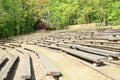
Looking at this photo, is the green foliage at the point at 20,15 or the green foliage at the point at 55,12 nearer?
the green foliage at the point at 20,15

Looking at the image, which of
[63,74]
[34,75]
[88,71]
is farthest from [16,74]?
[88,71]

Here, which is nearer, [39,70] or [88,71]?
[88,71]

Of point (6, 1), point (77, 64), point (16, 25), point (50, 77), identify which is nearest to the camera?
point (50, 77)

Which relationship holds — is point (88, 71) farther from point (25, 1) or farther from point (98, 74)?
point (25, 1)

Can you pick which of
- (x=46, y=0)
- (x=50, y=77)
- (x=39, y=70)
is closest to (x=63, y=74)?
(x=50, y=77)

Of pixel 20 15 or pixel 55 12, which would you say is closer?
pixel 20 15

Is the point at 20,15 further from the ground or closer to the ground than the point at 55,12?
closer to the ground

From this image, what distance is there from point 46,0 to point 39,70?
186ft

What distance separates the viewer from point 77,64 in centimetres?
1112

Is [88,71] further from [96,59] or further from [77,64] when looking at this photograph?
[77,64]

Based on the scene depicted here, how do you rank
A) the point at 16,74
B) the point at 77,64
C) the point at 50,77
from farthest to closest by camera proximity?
the point at 77,64, the point at 16,74, the point at 50,77

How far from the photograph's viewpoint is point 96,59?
31.4 feet

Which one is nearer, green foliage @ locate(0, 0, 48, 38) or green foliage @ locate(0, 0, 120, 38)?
green foliage @ locate(0, 0, 48, 38)

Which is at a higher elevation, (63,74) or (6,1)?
(6,1)
